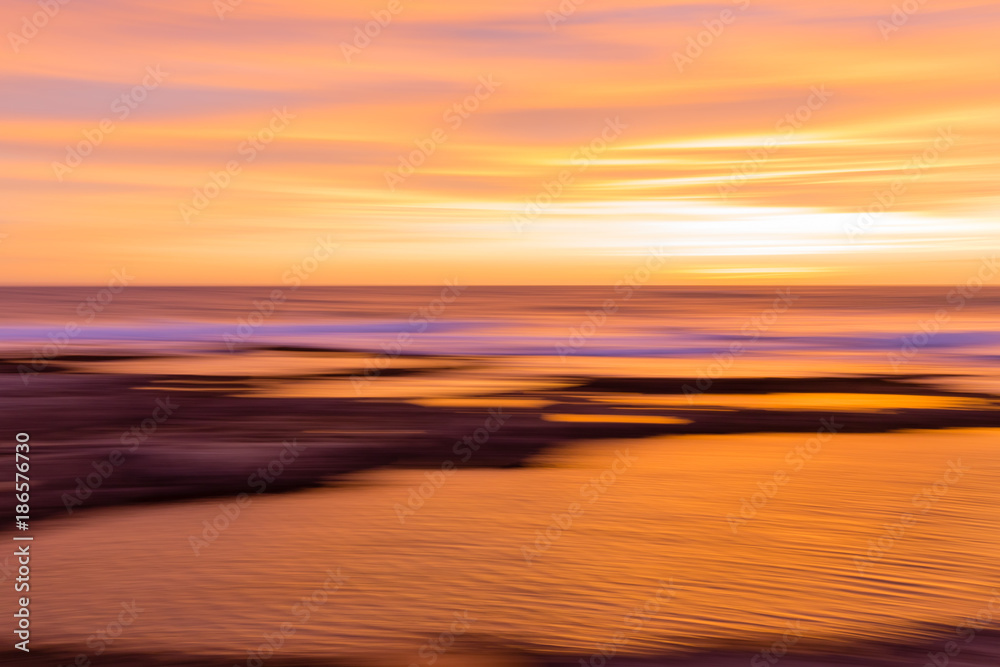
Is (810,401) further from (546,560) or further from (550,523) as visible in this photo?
(546,560)

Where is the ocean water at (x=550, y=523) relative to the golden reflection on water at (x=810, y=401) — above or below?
below

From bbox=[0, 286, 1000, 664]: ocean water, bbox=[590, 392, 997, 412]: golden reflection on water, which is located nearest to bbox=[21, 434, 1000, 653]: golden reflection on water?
bbox=[0, 286, 1000, 664]: ocean water

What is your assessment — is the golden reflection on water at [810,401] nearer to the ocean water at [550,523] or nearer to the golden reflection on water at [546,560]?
the ocean water at [550,523]

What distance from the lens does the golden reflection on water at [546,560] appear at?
5996mm

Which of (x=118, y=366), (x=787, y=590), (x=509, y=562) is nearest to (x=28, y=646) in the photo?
(x=509, y=562)

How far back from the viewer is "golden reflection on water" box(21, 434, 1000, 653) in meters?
6.00

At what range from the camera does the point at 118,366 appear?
22016mm

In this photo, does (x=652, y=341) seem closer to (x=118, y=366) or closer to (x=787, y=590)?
(x=118, y=366)

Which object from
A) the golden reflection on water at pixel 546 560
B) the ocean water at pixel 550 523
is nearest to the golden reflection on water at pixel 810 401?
the ocean water at pixel 550 523

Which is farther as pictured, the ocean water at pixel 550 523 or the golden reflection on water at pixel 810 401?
the golden reflection on water at pixel 810 401

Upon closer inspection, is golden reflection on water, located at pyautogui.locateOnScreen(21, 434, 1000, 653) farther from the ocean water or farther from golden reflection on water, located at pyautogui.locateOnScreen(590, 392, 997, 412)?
golden reflection on water, located at pyautogui.locateOnScreen(590, 392, 997, 412)

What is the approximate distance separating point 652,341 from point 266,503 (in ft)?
74.9

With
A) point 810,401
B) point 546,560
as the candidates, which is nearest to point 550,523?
point 546,560

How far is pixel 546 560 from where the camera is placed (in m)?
7.27
